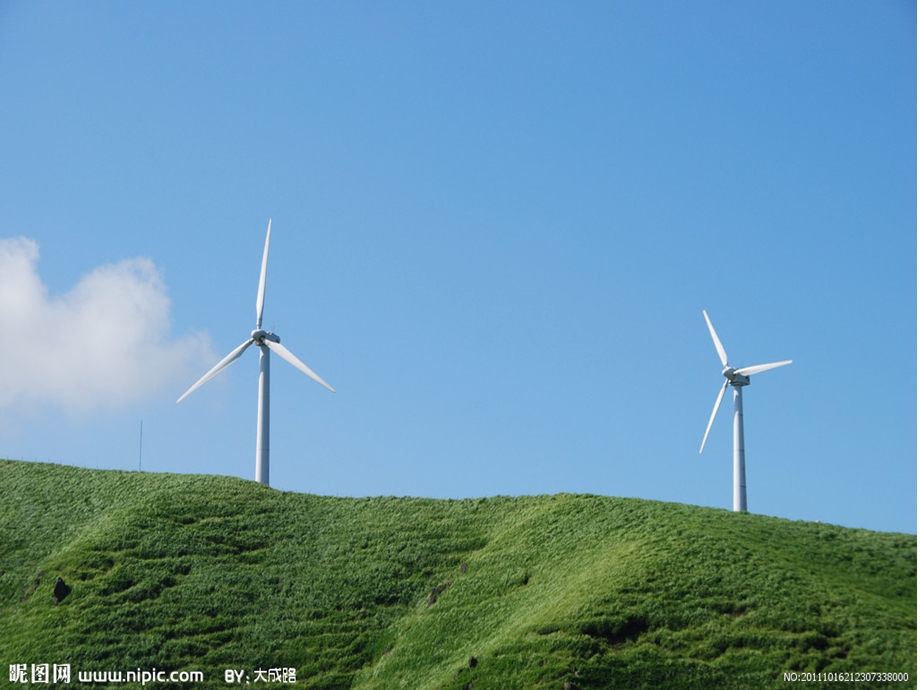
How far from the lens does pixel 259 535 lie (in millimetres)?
68688

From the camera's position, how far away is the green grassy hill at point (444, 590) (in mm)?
46188

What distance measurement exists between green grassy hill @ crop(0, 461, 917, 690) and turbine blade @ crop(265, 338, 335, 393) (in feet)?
30.5

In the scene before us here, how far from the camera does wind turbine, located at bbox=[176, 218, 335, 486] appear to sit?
267ft

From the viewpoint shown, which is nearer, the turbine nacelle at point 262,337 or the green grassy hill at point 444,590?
the green grassy hill at point 444,590

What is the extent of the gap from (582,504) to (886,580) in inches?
790

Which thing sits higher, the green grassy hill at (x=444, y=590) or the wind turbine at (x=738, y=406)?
the wind turbine at (x=738, y=406)

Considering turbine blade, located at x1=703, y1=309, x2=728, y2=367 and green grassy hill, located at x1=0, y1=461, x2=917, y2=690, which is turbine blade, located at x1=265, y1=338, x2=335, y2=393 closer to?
green grassy hill, located at x1=0, y1=461, x2=917, y2=690

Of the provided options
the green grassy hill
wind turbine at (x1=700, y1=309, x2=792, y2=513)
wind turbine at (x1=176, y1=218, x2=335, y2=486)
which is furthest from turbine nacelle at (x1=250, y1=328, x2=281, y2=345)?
wind turbine at (x1=700, y1=309, x2=792, y2=513)

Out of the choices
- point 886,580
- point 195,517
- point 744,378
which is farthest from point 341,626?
point 744,378

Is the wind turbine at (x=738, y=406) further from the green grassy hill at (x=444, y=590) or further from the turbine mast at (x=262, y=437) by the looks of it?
the turbine mast at (x=262, y=437)

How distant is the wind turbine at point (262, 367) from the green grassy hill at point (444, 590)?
14.7 ft

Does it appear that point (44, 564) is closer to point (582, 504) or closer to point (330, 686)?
point (330, 686)

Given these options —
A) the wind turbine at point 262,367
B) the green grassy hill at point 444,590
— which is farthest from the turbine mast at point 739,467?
the wind turbine at point 262,367

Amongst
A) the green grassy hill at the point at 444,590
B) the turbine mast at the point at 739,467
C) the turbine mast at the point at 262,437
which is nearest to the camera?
the green grassy hill at the point at 444,590
